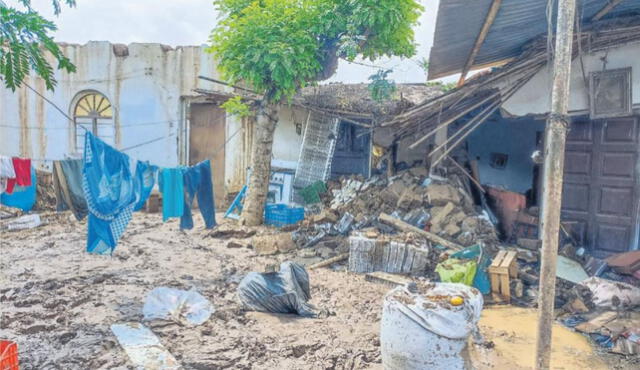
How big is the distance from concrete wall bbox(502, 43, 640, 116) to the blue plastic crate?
4932 millimetres

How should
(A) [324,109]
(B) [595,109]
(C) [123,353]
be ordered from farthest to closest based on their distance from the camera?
(A) [324,109] → (B) [595,109] → (C) [123,353]

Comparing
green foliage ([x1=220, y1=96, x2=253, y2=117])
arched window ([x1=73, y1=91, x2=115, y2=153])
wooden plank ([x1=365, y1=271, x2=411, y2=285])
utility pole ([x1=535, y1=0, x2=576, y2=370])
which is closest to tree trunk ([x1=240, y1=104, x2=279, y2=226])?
green foliage ([x1=220, y1=96, x2=253, y2=117])

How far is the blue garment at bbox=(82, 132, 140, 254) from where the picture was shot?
227 inches

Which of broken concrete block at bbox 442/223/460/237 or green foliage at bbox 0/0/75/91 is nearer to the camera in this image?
green foliage at bbox 0/0/75/91

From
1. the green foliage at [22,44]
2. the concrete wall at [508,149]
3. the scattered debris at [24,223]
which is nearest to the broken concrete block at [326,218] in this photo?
the concrete wall at [508,149]

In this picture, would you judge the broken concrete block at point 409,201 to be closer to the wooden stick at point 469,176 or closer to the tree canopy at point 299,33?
the wooden stick at point 469,176

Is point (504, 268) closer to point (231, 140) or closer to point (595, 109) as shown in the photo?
point (595, 109)

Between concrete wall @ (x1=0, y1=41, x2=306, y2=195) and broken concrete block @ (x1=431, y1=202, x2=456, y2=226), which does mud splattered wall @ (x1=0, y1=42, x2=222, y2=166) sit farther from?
broken concrete block @ (x1=431, y1=202, x2=456, y2=226)

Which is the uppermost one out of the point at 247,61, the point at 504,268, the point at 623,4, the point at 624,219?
the point at 623,4

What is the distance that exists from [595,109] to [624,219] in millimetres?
1745

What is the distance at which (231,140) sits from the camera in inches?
533

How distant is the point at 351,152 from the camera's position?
11672mm

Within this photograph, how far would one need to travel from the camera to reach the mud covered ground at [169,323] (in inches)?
162

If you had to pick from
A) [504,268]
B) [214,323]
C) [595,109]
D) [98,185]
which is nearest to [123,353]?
[214,323]
